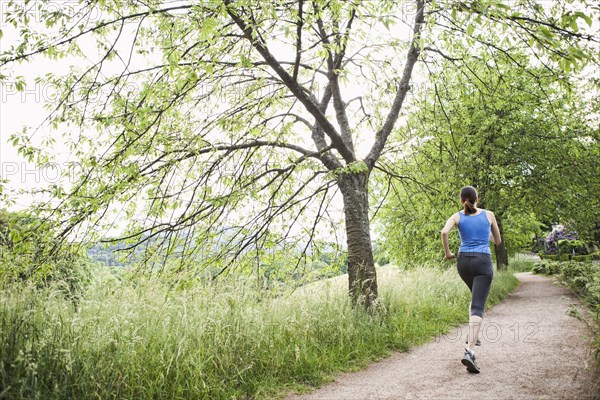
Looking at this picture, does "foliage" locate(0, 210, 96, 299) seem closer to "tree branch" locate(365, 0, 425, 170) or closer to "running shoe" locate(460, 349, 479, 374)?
"running shoe" locate(460, 349, 479, 374)

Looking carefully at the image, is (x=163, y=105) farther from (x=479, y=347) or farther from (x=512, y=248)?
(x=512, y=248)

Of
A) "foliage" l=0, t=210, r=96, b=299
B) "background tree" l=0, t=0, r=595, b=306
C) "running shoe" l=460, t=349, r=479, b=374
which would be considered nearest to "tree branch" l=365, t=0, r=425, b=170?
"background tree" l=0, t=0, r=595, b=306

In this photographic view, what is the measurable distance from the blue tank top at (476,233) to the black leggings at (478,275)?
8 cm

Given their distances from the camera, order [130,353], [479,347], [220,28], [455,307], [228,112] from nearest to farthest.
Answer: [130,353]
[220,28]
[479,347]
[228,112]
[455,307]

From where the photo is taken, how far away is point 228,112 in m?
8.20

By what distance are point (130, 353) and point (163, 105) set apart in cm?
382

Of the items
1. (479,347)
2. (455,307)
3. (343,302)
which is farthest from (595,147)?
(343,302)

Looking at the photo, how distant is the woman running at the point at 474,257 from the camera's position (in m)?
5.38

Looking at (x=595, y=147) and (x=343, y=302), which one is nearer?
(x=343, y=302)

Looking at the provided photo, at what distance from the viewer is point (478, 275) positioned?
18.1 ft

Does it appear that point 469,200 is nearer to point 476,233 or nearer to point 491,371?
point 476,233

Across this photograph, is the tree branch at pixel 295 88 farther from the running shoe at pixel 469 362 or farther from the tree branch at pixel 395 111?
the running shoe at pixel 469 362

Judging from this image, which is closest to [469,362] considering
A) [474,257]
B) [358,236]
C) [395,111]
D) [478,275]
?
[478,275]

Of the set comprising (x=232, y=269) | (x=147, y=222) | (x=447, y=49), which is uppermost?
(x=447, y=49)
